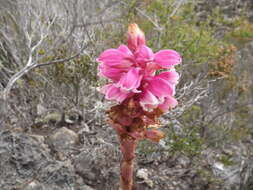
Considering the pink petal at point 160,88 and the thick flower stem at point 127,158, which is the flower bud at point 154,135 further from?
the pink petal at point 160,88

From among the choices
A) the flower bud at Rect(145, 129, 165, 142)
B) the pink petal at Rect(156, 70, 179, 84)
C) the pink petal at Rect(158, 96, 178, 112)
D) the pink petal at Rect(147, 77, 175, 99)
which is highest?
the pink petal at Rect(156, 70, 179, 84)

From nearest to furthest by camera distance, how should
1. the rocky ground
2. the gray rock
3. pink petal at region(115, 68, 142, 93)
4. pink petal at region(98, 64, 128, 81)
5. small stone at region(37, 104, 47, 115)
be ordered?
pink petal at region(115, 68, 142, 93)
pink petal at region(98, 64, 128, 81)
the rocky ground
the gray rock
small stone at region(37, 104, 47, 115)

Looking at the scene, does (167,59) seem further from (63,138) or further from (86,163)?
(63,138)

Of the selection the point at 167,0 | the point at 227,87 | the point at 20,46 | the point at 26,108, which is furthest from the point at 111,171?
the point at 167,0

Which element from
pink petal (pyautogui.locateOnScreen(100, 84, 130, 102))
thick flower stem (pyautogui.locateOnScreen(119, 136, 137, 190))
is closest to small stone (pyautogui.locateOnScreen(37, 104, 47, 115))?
thick flower stem (pyautogui.locateOnScreen(119, 136, 137, 190))

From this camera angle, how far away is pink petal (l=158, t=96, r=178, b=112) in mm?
1339

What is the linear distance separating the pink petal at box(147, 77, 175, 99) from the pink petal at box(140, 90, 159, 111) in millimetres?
28

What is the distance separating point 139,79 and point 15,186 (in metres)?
1.79

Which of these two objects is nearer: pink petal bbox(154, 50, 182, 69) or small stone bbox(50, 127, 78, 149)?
pink petal bbox(154, 50, 182, 69)

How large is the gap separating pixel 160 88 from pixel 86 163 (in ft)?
5.85

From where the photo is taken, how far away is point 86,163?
2.80 m

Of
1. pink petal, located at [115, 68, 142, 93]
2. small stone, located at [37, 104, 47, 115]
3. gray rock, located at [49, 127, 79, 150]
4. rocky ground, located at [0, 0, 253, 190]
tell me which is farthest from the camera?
small stone, located at [37, 104, 47, 115]

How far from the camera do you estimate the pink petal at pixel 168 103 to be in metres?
1.34

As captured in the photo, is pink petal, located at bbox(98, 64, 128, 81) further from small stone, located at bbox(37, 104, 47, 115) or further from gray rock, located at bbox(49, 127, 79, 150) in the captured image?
small stone, located at bbox(37, 104, 47, 115)
